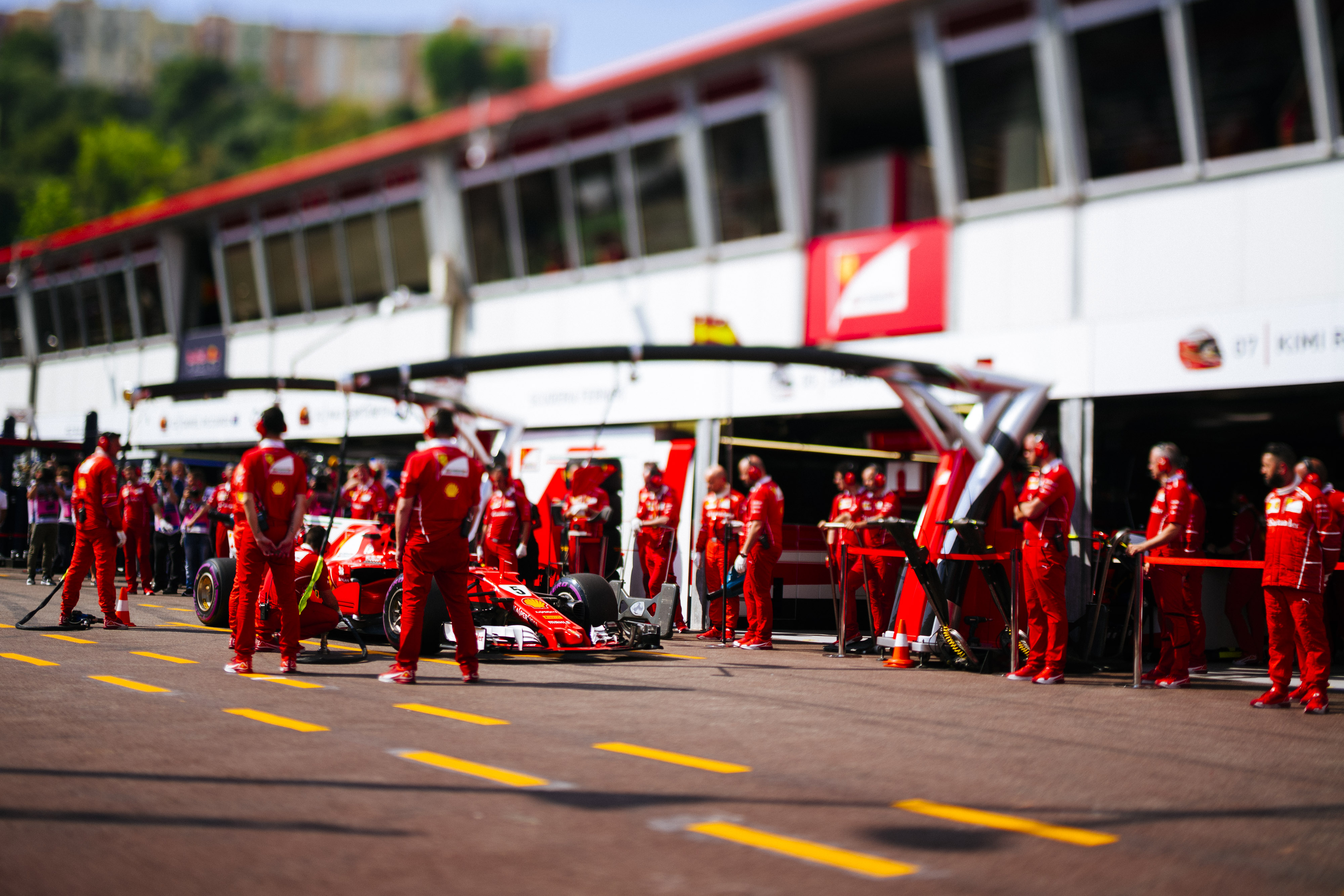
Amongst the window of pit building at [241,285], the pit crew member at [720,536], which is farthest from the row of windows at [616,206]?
the window of pit building at [241,285]

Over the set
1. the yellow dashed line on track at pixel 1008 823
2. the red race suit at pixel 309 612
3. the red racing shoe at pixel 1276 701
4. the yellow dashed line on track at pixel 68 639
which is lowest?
the red racing shoe at pixel 1276 701

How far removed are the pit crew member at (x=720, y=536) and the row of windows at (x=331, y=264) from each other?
35.3 feet

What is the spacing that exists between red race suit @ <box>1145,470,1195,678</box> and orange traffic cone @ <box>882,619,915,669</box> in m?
2.10

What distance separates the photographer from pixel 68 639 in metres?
11.4

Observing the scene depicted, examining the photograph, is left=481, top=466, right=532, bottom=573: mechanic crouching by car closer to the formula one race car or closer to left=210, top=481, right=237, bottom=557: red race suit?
the formula one race car

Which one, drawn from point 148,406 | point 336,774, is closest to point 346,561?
point 336,774

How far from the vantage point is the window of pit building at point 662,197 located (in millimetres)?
18906

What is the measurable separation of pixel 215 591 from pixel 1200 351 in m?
10.2

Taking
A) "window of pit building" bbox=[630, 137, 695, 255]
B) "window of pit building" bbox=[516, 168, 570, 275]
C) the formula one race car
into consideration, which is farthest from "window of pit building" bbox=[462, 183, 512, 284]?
the formula one race car

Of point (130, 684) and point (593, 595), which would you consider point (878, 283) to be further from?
point (130, 684)

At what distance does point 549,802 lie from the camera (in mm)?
5250

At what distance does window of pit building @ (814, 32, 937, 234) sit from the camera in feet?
56.0

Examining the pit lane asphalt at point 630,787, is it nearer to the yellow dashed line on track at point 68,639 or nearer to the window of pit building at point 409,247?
the yellow dashed line on track at point 68,639

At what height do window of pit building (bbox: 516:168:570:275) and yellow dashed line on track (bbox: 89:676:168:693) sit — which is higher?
window of pit building (bbox: 516:168:570:275)
